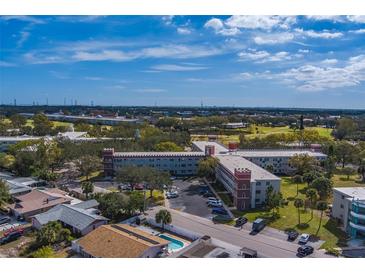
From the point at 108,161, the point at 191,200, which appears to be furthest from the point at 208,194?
the point at 108,161

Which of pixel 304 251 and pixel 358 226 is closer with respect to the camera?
pixel 304 251

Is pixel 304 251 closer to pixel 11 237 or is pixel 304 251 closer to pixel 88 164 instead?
pixel 11 237

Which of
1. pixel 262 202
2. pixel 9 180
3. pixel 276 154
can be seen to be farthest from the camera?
pixel 276 154

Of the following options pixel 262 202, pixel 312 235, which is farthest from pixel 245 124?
pixel 312 235

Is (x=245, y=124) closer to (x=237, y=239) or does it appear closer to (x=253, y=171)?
(x=253, y=171)

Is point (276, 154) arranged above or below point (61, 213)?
above

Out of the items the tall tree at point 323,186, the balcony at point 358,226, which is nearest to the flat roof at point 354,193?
the balcony at point 358,226
